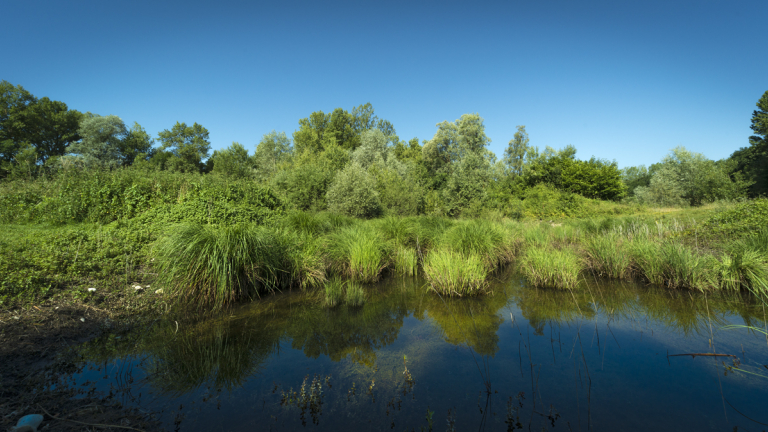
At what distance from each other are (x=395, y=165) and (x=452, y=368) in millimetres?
30426

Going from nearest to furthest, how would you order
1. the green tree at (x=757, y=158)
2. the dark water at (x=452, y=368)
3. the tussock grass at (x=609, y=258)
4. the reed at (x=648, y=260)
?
the dark water at (x=452, y=368) → the reed at (x=648, y=260) → the tussock grass at (x=609, y=258) → the green tree at (x=757, y=158)

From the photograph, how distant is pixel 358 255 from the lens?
7.88 meters

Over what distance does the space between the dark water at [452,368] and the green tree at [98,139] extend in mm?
44946

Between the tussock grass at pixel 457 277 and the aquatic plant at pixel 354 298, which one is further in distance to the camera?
the tussock grass at pixel 457 277

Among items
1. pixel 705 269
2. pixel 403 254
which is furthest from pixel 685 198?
pixel 403 254

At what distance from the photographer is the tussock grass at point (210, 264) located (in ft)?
17.5

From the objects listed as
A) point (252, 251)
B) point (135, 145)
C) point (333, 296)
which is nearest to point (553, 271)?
point (333, 296)

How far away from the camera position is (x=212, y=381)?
3.36 metres

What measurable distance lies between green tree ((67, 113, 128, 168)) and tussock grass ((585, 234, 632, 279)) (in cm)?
4841

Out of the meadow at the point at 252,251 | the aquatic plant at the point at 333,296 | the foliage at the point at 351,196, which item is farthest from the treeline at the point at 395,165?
the aquatic plant at the point at 333,296

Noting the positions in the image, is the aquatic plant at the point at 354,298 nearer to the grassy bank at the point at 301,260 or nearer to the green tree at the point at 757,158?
the grassy bank at the point at 301,260

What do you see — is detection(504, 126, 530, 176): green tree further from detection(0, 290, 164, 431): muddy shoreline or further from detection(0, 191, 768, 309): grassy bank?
detection(0, 290, 164, 431): muddy shoreline

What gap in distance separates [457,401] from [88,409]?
3.53 meters

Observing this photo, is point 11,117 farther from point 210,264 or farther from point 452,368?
point 452,368
